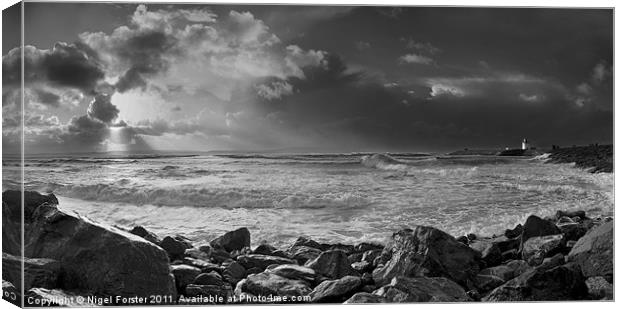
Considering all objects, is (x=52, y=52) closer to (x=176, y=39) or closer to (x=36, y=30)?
(x=36, y=30)

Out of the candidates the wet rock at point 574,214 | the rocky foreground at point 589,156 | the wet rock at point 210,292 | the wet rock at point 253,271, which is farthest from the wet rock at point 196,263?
the rocky foreground at point 589,156

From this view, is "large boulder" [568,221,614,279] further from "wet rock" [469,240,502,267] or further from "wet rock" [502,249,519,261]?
"wet rock" [469,240,502,267]

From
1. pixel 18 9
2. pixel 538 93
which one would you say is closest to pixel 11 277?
pixel 18 9

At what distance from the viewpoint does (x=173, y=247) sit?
10180 mm

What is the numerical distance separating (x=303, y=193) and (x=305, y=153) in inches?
21.0

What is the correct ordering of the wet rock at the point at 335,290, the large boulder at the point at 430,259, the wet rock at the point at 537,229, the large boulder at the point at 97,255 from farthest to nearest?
1. the wet rock at the point at 537,229
2. the large boulder at the point at 430,259
3. the wet rock at the point at 335,290
4. the large boulder at the point at 97,255

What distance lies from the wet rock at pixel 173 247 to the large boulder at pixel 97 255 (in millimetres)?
314

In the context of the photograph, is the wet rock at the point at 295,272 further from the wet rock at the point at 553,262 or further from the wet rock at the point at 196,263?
the wet rock at the point at 553,262

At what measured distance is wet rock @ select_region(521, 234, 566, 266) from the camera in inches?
413

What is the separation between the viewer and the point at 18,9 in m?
9.77

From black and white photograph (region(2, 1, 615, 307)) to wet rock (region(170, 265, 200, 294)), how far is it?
2 centimetres

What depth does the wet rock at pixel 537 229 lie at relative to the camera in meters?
10.7

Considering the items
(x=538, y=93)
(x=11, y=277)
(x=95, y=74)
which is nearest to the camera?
(x=11, y=277)

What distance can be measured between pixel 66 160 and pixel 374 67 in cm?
424
